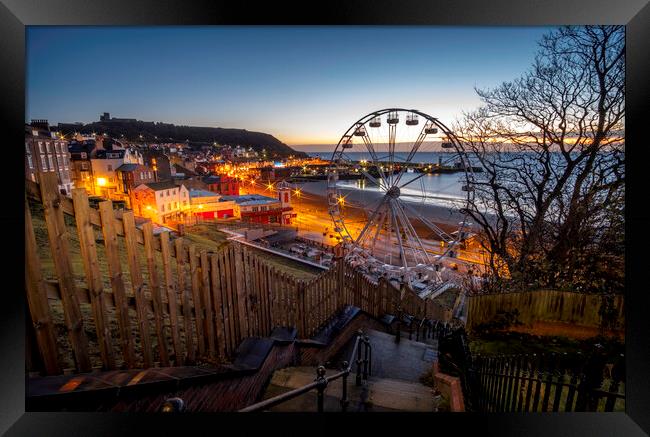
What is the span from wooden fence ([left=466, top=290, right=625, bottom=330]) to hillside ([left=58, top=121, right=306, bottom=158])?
8984 mm

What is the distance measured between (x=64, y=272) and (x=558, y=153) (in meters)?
7.33

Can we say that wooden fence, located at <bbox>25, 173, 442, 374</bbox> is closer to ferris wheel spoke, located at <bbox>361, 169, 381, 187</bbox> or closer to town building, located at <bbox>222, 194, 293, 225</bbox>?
ferris wheel spoke, located at <bbox>361, 169, 381, 187</bbox>

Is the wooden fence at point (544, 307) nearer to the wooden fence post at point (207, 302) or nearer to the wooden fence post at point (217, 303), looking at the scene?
the wooden fence post at point (217, 303)

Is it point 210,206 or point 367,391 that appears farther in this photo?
point 210,206

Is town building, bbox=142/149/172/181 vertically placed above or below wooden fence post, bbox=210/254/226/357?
above

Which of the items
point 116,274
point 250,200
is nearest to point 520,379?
point 116,274

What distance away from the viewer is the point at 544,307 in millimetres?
4527

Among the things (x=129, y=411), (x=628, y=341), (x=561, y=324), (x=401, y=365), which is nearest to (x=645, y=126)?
(x=628, y=341)

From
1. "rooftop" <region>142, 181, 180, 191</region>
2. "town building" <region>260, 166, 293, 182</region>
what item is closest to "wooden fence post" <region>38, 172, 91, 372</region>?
"rooftop" <region>142, 181, 180, 191</region>

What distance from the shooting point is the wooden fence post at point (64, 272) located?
1743 mm

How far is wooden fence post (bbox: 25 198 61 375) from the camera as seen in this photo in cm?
177

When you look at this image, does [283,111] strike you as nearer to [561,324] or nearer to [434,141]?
[434,141]

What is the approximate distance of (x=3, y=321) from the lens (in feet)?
7.93

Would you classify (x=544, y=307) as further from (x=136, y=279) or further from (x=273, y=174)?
(x=273, y=174)
